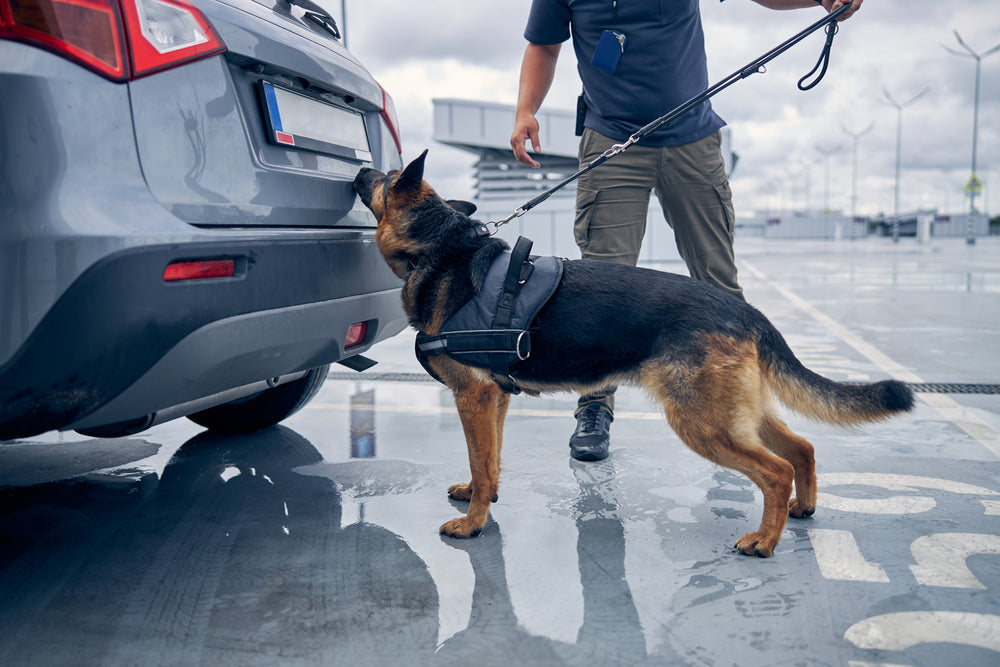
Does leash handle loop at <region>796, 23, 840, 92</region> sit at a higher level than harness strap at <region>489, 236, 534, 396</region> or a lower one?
higher

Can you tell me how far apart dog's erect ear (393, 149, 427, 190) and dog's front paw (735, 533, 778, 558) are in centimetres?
158

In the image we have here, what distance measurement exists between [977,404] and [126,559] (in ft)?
13.9

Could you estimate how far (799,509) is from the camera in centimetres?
270

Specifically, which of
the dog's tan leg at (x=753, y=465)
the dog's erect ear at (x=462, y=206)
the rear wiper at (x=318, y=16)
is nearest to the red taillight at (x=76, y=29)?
the rear wiper at (x=318, y=16)

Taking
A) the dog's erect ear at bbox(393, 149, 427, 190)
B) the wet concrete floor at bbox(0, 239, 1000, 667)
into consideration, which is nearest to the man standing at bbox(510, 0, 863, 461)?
the wet concrete floor at bbox(0, 239, 1000, 667)

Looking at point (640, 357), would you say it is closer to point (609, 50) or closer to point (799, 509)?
point (799, 509)

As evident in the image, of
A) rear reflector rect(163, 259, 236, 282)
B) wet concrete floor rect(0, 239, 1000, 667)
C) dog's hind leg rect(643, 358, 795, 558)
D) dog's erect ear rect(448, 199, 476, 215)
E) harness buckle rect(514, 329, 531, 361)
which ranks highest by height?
dog's erect ear rect(448, 199, 476, 215)

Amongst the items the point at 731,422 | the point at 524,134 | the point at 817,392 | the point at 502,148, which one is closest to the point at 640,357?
the point at 731,422

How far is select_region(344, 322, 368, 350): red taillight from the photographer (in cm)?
270

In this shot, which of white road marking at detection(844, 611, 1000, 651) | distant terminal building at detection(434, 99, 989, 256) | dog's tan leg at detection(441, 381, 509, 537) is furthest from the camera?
distant terminal building at detection(434, 99, 989, 256)

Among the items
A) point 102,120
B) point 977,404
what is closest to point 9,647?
point 102,120

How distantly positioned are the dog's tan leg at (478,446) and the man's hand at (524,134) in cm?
146

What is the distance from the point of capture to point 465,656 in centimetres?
181

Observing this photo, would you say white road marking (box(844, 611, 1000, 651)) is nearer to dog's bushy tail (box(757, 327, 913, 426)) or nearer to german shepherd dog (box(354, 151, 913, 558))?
german shepherd dog (box(354, 151, 913, 558))
